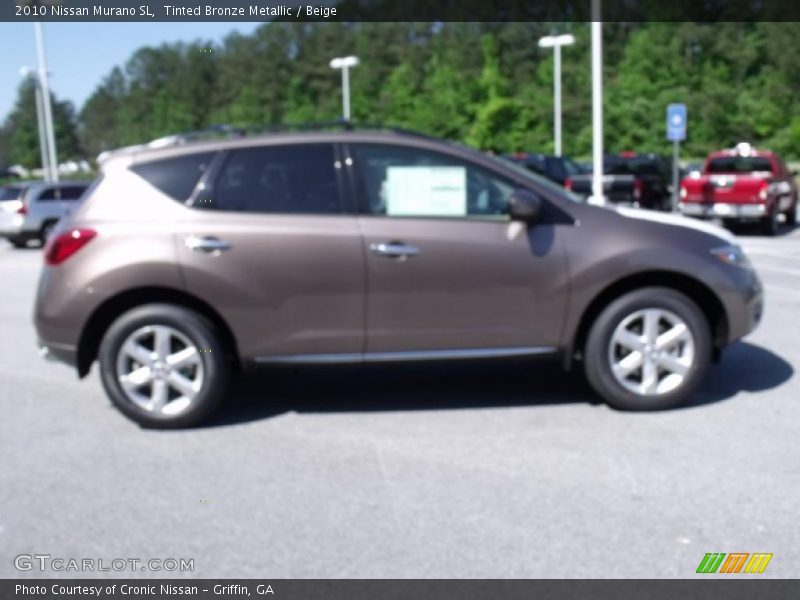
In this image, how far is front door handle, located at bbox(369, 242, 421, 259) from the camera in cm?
548

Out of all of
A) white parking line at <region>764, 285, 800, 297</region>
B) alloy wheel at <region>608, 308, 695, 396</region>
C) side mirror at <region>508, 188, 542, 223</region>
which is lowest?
white parking line at <region>764, 285, 800, 297</region>

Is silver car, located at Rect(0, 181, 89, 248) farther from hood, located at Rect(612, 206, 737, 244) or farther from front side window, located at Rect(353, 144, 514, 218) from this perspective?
hood, located at Rect(612, 206, 737, 244)

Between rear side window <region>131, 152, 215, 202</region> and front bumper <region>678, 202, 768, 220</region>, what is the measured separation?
48.4 ft

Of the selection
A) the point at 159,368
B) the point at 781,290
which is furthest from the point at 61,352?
the point at 781,290

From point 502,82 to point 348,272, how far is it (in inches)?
2098

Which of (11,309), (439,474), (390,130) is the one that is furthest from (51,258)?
(11,309)

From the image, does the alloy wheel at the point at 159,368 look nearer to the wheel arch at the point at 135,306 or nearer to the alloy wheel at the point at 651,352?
the wheel arch at the point at 135,306

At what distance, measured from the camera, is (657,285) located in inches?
229

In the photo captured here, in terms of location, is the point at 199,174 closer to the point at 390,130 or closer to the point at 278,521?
the point at 390,130

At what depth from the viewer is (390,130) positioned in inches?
233

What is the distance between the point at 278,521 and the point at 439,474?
0.93 metres
